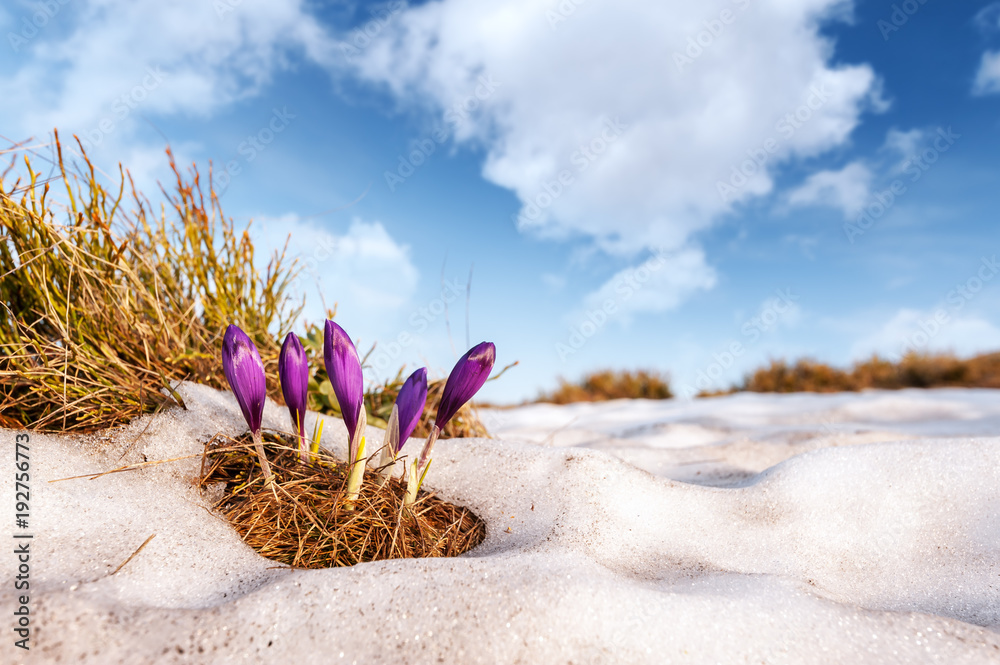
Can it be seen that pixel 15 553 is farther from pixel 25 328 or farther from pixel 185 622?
pixel 25 328

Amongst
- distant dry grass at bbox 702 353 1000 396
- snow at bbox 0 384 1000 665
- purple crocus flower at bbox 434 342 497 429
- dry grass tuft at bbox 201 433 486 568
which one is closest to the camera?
snow at bbox 0 384 1000 665

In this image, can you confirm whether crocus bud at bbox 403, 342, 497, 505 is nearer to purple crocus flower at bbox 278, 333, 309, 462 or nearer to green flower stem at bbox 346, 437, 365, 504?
green flower stem at bbox 346, 437, 365, 504

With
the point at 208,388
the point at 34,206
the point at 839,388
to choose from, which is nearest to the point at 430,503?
the point at 208,388

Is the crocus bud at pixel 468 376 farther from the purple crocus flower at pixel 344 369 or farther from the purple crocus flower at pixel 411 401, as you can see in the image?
the purple crocus flower at pixel 344 369

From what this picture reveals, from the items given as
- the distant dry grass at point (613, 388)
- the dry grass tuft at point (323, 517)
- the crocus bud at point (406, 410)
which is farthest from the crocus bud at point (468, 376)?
the distant dry grass at point (613, 388)

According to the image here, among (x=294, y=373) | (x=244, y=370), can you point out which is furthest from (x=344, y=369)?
(x=244, y=370)

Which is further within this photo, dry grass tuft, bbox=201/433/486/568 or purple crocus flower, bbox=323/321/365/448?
dry grass tuft, bbox=201/433/486/568

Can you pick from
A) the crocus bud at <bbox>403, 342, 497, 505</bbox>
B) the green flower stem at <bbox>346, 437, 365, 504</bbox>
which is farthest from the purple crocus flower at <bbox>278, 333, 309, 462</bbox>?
the crocus bud at <bbox>403, 342, 497, 505</bbox>
